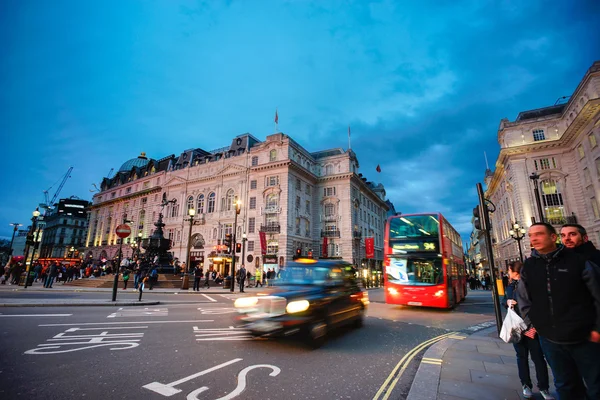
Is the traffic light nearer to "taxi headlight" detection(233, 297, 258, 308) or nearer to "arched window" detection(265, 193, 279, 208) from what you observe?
"taxi headlight" detection(233, 297, 258, 308)

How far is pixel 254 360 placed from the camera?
522 cm

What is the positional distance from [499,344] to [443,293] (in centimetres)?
602

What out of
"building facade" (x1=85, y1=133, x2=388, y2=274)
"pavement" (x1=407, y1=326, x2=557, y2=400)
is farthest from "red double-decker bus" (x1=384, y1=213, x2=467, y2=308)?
"building facade" (x1=85, y1=133, x2=388, y2=274)

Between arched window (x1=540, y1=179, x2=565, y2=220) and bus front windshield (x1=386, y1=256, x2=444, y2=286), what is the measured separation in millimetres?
35551

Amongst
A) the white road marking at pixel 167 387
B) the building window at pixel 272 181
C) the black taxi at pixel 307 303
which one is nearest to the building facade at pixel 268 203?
the building window at pixel 272 181

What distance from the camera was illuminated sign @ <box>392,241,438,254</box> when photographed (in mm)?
12375

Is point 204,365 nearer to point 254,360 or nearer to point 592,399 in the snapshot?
point 254,360

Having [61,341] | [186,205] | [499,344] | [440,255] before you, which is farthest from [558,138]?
[186,205]

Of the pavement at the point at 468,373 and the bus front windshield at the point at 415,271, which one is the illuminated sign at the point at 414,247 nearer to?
the bus front windshield at the point at 415,271

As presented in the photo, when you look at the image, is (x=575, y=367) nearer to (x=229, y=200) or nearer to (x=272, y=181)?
(x=272, y=181)

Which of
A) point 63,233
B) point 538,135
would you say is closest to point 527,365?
point 538,135

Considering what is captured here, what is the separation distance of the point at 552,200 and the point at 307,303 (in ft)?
148

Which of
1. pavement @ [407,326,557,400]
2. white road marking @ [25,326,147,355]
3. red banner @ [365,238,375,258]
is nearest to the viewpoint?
pavement @ [407,326,557,400]

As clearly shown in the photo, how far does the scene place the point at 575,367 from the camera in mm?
2783
